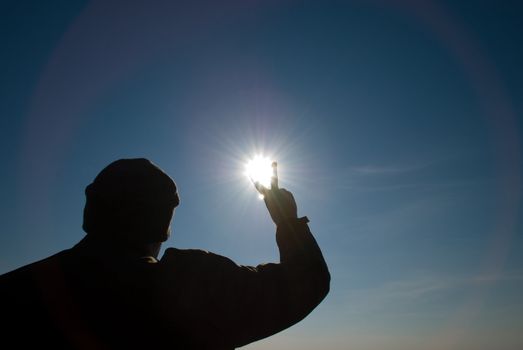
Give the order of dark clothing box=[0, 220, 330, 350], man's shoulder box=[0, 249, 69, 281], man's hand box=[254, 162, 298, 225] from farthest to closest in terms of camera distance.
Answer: man's hand box=[254, 162, 298, 225] → man's shoulder box=[0, 249, 69, 281] → dark clothing box=[0, 220, 330, 350]

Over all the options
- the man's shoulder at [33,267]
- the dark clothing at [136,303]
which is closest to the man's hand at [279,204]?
the dark clothing at [136,303]

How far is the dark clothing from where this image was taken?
2.48 meters

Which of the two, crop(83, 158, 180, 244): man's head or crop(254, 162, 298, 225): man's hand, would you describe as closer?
crop(83, 158, 180, 244): man's head

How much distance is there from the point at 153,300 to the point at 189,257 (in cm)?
35

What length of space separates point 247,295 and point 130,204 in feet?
3.78

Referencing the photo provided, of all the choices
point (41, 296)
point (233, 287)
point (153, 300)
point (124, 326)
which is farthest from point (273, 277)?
point (41, 296)

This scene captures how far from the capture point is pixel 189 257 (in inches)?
102

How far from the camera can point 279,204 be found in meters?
3.47

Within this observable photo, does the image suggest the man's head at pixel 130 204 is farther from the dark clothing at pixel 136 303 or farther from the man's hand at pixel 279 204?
the man's hand at pixel 279 204

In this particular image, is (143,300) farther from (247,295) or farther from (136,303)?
(247,295)

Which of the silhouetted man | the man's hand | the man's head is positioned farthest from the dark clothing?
the man's hand

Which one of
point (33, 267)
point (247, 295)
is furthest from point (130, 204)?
point (247, 295)

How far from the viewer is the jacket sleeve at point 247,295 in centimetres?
250

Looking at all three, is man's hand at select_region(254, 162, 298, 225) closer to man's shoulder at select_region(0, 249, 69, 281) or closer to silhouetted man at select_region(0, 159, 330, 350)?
silhouetted man at select_region(0, 159, 330, 350)
